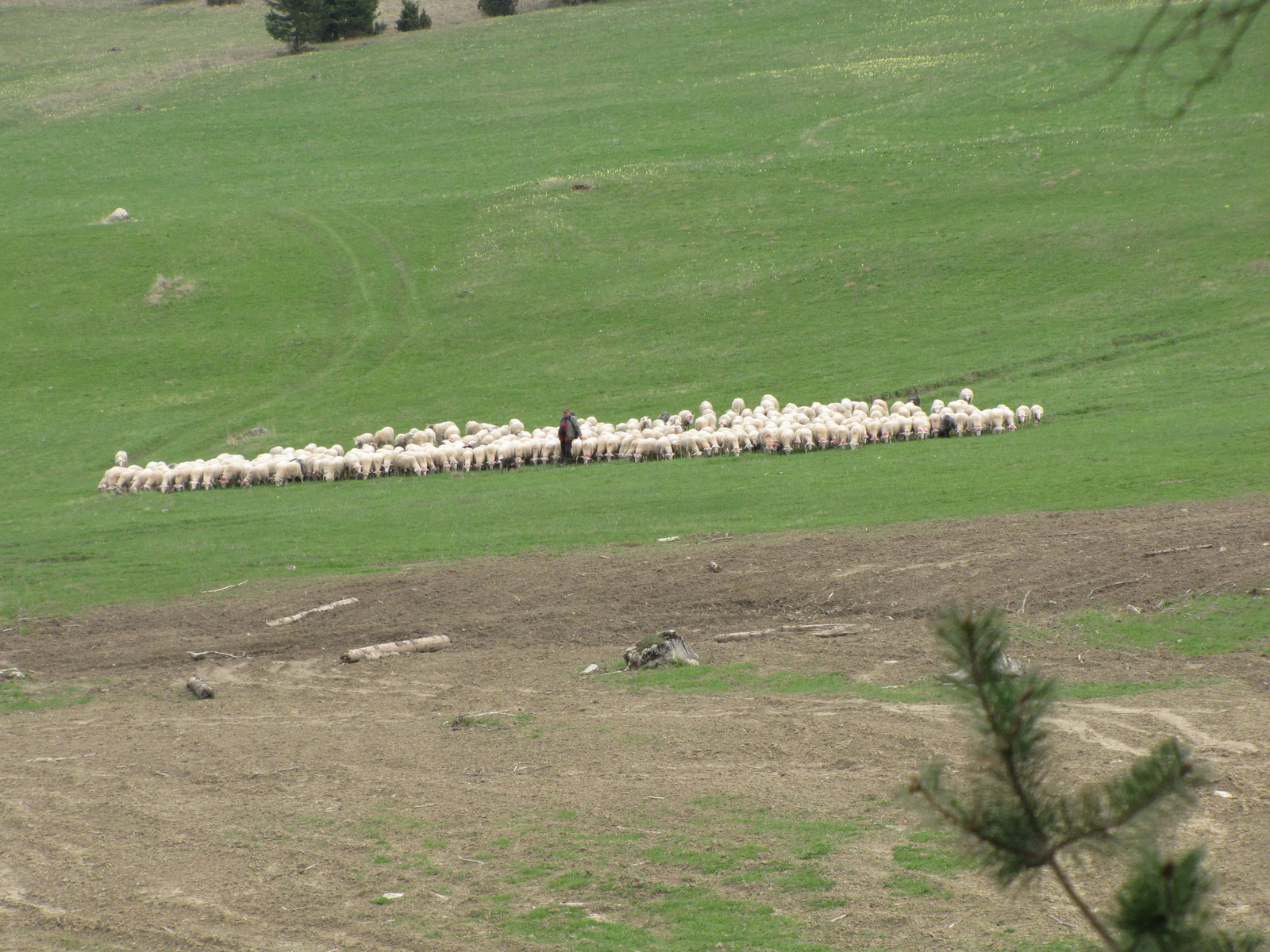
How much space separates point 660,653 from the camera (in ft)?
46.7

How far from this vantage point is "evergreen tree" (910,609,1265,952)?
2.91 meters

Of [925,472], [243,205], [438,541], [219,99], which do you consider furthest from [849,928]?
[219,99]

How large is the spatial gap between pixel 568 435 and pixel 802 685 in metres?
16.9

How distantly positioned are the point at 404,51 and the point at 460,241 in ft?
104

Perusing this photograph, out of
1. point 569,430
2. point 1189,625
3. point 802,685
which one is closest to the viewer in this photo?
point 802,685

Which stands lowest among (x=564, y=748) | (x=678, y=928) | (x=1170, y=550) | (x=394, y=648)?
(x=394, y=648)

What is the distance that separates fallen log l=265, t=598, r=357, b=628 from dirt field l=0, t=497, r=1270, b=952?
185 mm

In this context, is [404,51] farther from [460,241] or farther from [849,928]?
[849,928]

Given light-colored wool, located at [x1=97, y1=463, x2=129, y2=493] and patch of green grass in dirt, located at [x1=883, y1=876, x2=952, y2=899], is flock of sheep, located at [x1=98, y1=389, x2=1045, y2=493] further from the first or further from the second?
patch of green grass in dirt, located at [x1=883, y1=876, x2=952, y2=899]

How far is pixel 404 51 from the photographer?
7706 cm

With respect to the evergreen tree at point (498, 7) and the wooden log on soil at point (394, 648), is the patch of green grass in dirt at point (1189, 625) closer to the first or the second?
the wooden log on soil at point (394, 648)

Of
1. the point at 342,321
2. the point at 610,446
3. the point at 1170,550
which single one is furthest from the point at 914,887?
the point at 342,321

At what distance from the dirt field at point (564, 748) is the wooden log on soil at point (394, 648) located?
0.29 metres

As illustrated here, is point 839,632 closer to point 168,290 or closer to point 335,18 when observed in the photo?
point 168,290
